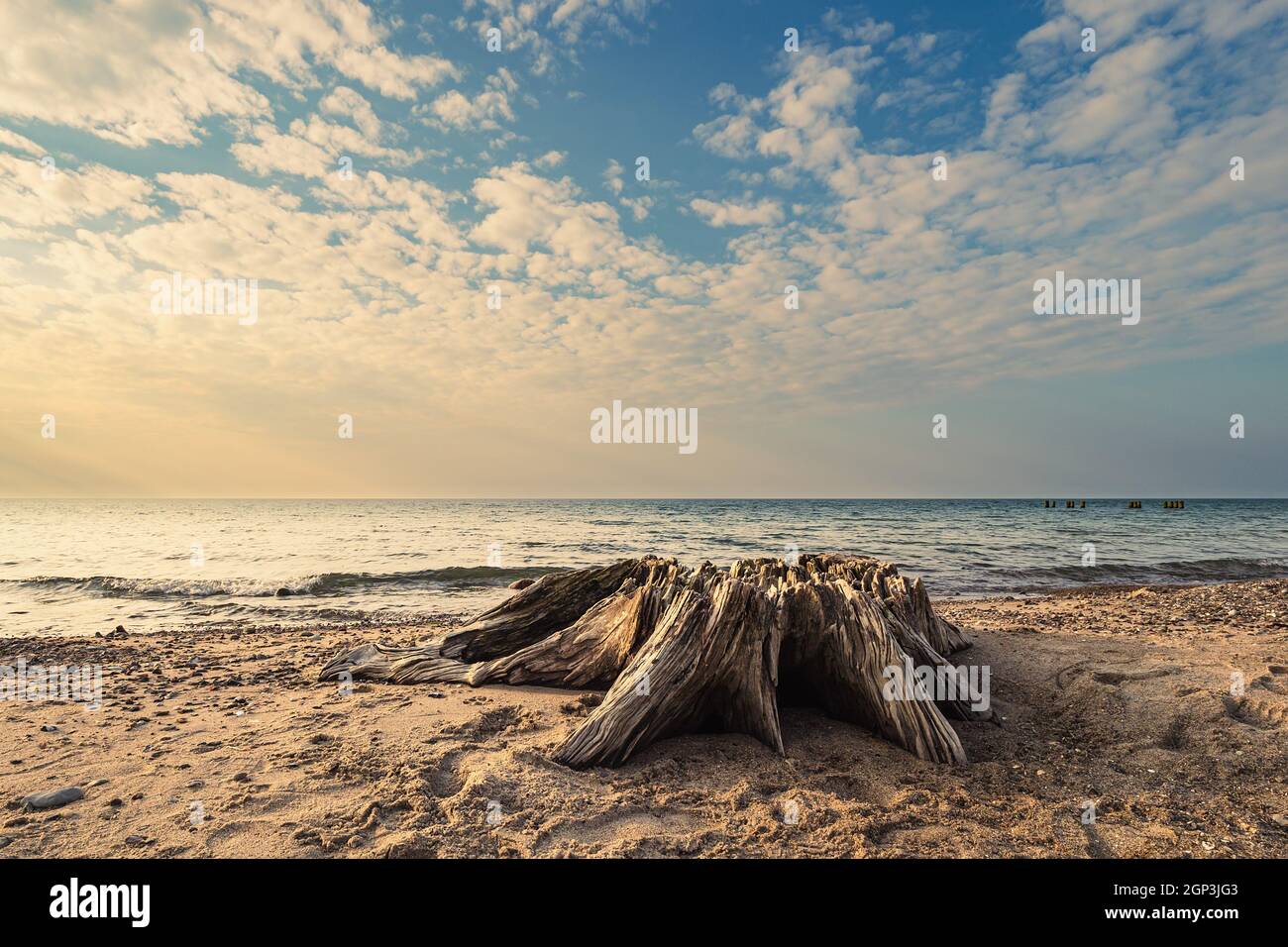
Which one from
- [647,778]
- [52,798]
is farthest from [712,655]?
[52,798]

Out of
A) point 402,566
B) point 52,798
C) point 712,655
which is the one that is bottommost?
point 402,566

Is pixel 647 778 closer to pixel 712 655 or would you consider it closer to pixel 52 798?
pixel 712 655

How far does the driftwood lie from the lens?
4887mm

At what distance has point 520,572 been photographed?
20422 mm

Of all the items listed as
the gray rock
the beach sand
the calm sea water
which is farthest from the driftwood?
the calm sea water

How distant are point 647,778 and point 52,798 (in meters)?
3.90

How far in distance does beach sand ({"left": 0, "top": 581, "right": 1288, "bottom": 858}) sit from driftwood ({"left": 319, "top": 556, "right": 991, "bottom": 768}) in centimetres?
20

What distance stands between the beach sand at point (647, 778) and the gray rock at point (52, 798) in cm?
6

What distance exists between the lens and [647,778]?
442 cm

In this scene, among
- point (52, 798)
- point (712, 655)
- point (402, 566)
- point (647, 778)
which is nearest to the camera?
point (52, 798)

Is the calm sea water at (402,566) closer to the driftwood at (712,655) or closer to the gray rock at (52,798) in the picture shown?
the driftwood at (712,655)

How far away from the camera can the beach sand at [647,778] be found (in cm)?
361
